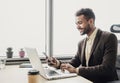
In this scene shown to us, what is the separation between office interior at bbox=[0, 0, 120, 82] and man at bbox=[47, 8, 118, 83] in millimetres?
781

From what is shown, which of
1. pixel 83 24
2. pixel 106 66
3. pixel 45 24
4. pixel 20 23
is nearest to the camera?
pixel 106 66

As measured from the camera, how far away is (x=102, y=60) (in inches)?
93.2

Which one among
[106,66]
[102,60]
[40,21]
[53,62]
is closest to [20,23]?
[40,21]

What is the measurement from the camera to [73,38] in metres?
3.48

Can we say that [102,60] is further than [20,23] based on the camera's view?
No

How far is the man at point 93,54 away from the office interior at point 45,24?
78 centimetres

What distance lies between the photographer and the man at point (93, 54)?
222 centimetres

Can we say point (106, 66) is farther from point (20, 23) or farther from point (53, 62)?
point (20, 23)

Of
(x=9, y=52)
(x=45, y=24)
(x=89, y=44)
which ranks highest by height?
(x=45, y=24)

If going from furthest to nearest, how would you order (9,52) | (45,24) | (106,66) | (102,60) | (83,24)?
1. (45,24)
2. (9,52)
3. (83,24)
4. (102,60)
5. (106,66)

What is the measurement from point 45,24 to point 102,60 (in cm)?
131

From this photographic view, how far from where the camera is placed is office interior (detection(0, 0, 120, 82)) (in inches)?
127

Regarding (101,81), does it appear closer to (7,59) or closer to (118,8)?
(7,59)

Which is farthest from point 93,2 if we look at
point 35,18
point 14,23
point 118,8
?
point 14,23
